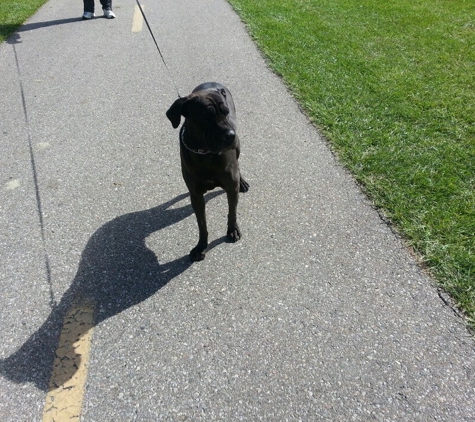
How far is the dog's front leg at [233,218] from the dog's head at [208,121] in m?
0.52

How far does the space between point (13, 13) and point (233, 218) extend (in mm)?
10111

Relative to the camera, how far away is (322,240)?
3250 millimetres

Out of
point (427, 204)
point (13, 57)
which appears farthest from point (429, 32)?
point (13, 57)

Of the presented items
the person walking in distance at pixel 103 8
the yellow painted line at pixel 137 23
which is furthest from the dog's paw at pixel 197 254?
the person walking in distance at pixel 103 8

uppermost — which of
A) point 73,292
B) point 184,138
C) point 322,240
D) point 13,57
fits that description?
point 184,138

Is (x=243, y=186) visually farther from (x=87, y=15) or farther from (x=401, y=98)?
(x=87, y=15)

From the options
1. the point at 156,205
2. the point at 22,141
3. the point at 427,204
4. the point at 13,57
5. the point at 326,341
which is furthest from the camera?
the point at 13,57

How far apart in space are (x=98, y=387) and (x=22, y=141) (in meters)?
3.64

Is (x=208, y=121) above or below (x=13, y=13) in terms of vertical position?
above

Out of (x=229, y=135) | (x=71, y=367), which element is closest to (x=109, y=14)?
(x=229, y=135)

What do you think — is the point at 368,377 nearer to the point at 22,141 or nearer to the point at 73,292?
the point at 73,292

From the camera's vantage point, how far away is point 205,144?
8.41 feet

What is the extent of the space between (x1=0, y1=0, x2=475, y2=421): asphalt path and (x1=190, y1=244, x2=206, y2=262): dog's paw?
0.07 m

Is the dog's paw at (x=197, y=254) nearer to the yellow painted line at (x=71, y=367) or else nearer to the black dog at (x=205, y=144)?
the black dog at (x=205, y=144)
